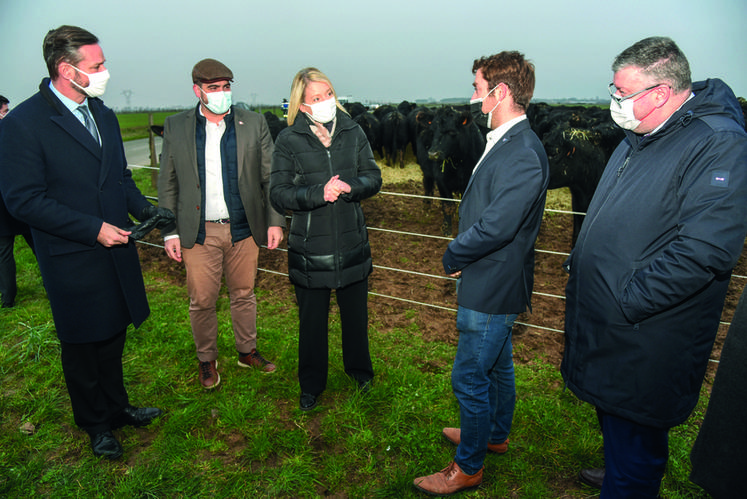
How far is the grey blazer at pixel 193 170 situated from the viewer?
2.88 m

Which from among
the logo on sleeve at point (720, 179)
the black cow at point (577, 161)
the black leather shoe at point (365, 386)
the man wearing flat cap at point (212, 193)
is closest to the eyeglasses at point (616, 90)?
the logo on sleeve at point (720, 179)

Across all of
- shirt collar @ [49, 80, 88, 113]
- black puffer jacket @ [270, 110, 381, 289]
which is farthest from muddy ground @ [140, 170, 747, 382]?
shirt collar @ [49, 80, 88, 113]

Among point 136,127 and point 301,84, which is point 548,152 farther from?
point 136,127

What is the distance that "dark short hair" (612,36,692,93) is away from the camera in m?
1.63

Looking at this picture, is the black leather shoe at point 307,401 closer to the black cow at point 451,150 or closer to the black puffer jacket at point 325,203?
the black puffer jacket at point 325,203

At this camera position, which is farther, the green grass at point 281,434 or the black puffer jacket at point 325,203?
the black puffer jacket at point 325,203

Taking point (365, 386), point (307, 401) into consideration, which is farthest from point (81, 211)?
point (365, 386)

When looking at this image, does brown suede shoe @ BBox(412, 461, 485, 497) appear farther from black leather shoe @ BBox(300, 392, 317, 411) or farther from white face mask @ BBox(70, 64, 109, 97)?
white face mask @ BBox(70, 64, 109, 97)

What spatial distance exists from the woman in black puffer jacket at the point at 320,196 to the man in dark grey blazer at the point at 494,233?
0.83 metres

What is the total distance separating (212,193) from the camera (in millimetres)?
2971

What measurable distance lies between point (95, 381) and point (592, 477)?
2746 millimetres

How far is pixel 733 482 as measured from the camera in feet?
3.32

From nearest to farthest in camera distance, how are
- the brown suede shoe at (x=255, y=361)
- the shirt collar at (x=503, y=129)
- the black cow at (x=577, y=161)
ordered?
the shirt collar at (x=503, y=129), the brown suede shoe at (x=255, y=361), the black cow at (x=577, y=161)

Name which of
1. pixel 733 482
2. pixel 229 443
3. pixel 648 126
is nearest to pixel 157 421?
pixel 229 443
